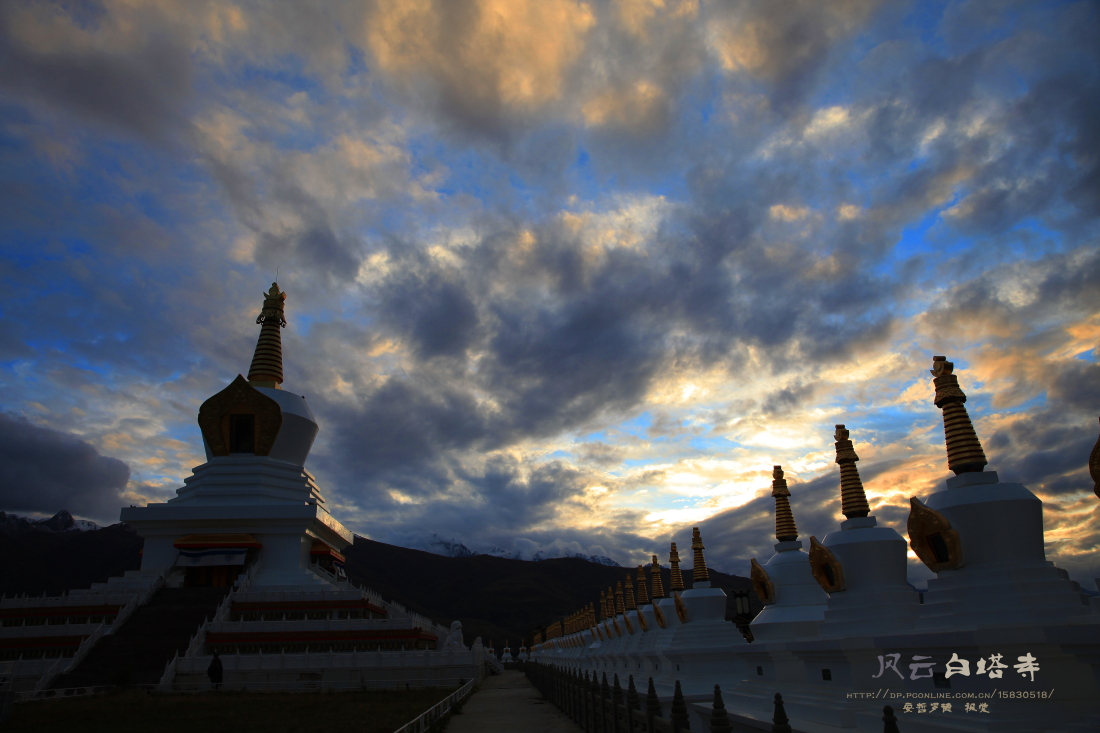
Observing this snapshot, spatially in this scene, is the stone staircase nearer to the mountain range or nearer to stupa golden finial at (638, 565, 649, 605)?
stupa golden finial at (638, 565, 649, 605)

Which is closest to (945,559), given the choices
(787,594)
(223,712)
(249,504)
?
(787,594)

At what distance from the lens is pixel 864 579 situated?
11984 millimetres

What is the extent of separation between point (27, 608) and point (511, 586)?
155 meters

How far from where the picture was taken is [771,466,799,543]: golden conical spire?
1772cm

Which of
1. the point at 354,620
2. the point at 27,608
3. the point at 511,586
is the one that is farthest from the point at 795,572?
the point at 511,586

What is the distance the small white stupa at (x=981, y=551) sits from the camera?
8.73 metres

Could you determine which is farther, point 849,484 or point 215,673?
point 215,673

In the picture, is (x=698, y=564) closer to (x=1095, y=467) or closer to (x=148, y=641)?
(x=1095, y=467)

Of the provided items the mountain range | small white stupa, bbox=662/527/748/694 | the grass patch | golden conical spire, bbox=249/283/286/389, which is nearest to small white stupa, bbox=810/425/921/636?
small white stupa, bbox=662/527/748/694

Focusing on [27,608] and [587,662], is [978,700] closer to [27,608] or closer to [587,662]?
[587,662]

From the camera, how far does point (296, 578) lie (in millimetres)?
39594

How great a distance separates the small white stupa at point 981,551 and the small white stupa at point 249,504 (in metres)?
35.3

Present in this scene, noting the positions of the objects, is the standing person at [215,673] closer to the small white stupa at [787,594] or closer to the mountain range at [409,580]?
the small white stupa at [787,594]

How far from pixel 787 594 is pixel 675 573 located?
982 cm
